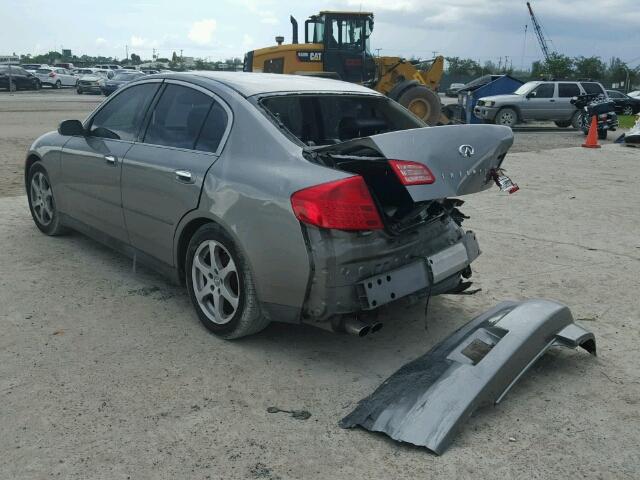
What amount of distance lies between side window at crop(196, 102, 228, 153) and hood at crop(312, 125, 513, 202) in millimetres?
816

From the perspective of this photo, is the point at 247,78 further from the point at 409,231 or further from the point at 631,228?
A: the point at 631,228

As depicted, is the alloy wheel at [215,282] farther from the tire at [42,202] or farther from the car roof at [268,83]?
the tire at [42,202]

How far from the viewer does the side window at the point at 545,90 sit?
21.6 meters

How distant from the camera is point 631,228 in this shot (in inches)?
283

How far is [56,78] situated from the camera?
148ft

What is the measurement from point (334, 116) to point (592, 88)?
2071 centimetres

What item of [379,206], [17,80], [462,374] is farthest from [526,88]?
[17,80]

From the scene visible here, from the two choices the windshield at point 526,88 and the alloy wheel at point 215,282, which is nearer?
the alloy wheel at point 215,282

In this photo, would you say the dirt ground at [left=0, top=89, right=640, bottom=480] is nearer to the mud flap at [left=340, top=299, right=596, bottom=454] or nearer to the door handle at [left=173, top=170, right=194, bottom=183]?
the mud flap at [left=340, top=299, right=596, bottom=454]

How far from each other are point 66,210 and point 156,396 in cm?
293

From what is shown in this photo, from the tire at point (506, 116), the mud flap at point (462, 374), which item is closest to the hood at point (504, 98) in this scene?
the tire at point (506, 116)

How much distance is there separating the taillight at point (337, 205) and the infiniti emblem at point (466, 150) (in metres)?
0.54

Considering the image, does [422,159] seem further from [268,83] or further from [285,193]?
[268,83]

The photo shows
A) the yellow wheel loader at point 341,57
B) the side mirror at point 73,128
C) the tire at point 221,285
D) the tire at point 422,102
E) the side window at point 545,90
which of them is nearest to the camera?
the tire at point 221,285
